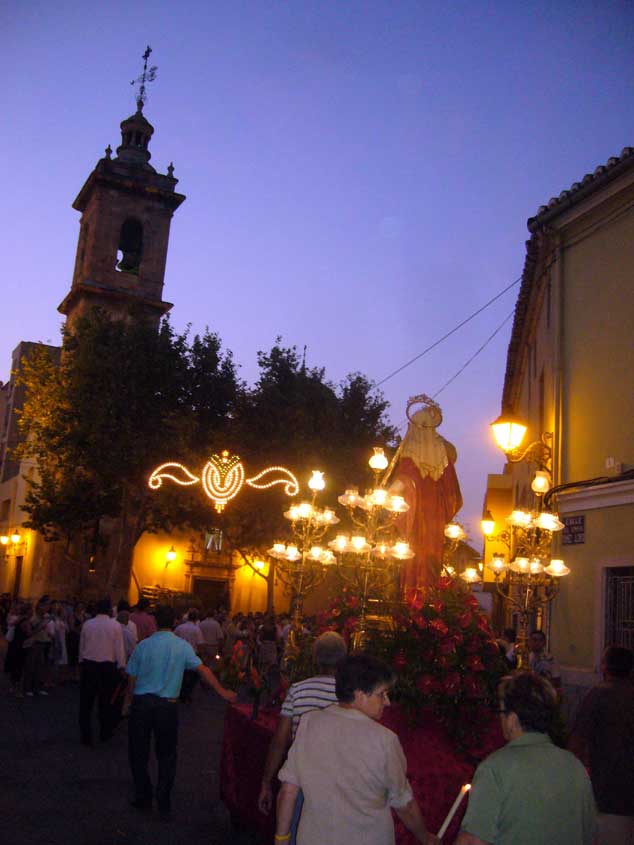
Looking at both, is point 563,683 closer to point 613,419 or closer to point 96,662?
point 613,419

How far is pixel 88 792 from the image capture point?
8266mm

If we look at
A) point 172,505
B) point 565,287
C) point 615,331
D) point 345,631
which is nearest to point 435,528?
point 345,631

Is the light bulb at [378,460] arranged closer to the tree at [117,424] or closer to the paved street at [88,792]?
the paved street at [88,792]

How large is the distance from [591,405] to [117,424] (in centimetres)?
1844

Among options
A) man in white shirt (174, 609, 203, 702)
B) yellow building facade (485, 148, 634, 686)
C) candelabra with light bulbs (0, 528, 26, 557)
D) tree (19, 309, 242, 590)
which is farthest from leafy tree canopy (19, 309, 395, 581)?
yellow building facade (485, 148, 634, 686)

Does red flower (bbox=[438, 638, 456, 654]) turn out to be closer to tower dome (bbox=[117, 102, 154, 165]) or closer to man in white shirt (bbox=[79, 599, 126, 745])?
man in white shirt (bbox=[79, 599, 126, 745])

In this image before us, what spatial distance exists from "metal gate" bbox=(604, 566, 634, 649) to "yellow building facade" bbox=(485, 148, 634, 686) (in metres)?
0.01

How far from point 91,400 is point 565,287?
58.9 feet

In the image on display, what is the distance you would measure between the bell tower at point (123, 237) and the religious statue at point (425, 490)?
84.9 ft

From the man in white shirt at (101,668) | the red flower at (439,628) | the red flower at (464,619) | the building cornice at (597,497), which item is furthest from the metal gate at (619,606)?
the man in white shirt at (101,668)

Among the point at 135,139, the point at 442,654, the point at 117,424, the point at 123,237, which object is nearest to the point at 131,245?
the point at 123,237

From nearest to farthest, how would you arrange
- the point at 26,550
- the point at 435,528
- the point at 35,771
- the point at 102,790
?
the point at 102,790, the point at 35,771, the point at 435,528, the point at 26,550

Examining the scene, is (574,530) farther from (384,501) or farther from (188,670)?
(188,670)

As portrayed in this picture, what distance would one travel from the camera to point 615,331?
44.0ft
